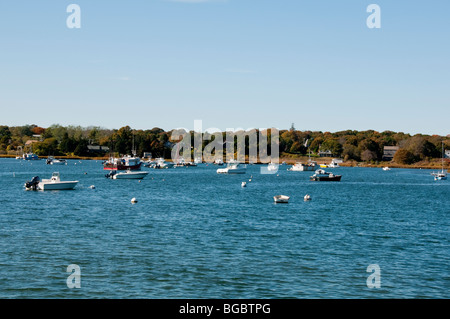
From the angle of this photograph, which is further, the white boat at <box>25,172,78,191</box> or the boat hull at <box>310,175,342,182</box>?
the boat hull at <box>310,175,342,182</box>

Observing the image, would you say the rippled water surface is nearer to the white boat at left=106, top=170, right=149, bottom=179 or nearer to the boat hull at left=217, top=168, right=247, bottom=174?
the white boat at left=106, top=170, right=149, bottom=179

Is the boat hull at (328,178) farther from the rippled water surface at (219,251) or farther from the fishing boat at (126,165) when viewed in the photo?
the rippled water surface at (219,251)

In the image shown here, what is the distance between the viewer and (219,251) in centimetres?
3509

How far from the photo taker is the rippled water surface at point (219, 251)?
25.8m

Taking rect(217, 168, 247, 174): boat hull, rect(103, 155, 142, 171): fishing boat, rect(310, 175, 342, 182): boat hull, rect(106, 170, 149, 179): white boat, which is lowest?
rect(310, 175, 342, 182): boat hull

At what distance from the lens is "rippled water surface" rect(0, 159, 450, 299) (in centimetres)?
2585

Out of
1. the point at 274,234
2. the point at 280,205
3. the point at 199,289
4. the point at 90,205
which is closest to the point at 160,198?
the point at 90,205

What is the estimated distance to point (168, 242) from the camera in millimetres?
38531

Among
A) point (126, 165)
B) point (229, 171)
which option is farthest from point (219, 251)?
point (229, 171)

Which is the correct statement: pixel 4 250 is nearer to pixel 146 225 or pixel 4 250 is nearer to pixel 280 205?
pixel 146 225

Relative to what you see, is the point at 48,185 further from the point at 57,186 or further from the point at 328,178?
the point at 328,178

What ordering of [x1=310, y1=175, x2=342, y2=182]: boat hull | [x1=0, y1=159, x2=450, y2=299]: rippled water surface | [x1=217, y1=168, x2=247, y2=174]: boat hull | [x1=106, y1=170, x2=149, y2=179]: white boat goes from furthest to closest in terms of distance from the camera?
1. [x1=217, y1=168, x2=247, y2=174]: boat hull
2. [x1=310, y1=175, x2=342, y2=182]: boat hull
3. [x1=106, y1=170, x2=149, y2=179]: white boat
4. [x1=0, y1=159, x2=450, y2=299]: rippled water surface

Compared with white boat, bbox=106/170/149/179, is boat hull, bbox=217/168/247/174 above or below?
below

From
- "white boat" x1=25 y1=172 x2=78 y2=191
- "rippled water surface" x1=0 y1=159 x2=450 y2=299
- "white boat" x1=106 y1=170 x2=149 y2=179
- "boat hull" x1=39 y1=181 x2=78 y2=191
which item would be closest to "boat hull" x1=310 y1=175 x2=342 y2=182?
"white boat" x1=106 y1=170 x2=149 y2=179
